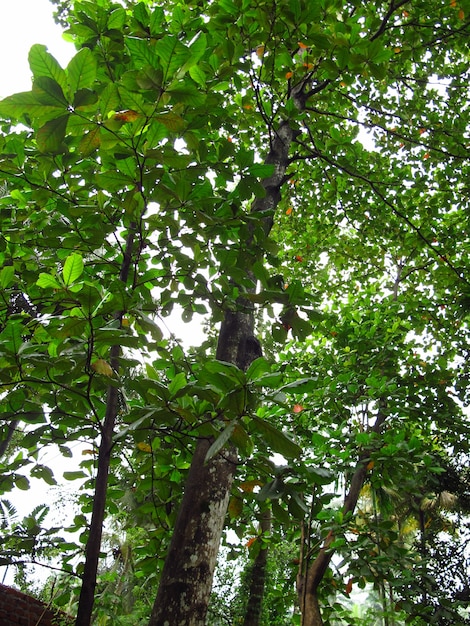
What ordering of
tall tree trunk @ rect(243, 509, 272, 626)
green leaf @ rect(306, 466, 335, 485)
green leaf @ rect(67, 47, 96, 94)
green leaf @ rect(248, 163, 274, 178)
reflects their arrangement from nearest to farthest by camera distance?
1. green leaf @ rect(67, 47, 96, 94)
2. green leaf @ rect(306, 466, 335, 485)
3. green leaf @ rect(248, 163, 274, 178)
4. tall tree trunk @ rect(243, 509, 272, 626)

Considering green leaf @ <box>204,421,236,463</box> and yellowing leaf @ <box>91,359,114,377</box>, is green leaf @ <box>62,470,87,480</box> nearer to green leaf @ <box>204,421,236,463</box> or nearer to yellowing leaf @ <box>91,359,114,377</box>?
yellowing leaf @ <box>91,359,114,377</box>

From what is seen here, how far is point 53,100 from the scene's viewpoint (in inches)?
43.1

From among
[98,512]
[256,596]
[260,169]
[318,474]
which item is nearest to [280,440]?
[318,474]

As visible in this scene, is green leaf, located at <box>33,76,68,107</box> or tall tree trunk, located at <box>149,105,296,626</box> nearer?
green leaf, located at <box>33,76,68,107</box>

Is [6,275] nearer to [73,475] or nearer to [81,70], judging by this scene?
[81,70]

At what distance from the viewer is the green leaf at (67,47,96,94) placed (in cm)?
108

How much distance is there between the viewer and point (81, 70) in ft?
3.60

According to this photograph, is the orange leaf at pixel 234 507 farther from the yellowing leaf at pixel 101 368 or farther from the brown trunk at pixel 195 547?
the yellowing leaf at pixel 101 368

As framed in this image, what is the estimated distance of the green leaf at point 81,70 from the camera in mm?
1079

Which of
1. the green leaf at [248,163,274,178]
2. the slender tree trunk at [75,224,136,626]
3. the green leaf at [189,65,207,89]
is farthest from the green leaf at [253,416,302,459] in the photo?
the green leaf at [189,65,207,89]

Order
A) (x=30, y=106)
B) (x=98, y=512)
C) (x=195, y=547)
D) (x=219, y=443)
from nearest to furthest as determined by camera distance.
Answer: (x=219, y=443), (x=30, y=106), (x=98, y=512), (x=195, y=547)

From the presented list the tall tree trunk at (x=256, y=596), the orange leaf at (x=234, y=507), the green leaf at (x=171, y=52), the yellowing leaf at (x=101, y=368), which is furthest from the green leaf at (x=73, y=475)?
the tall tree trunk at (x=256, y=596)

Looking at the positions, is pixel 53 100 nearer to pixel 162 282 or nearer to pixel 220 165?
pixel 220 165

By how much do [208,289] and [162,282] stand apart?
230 millimetres
